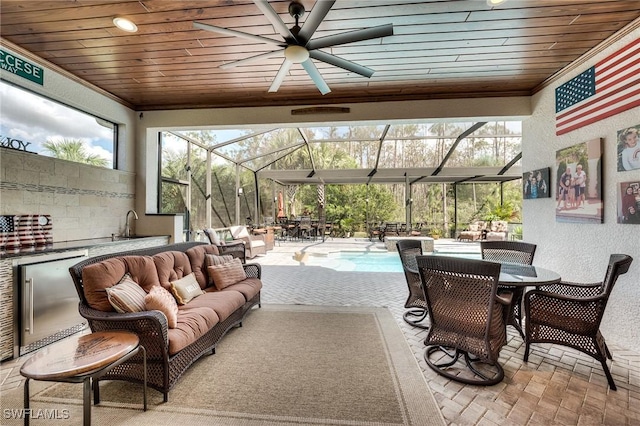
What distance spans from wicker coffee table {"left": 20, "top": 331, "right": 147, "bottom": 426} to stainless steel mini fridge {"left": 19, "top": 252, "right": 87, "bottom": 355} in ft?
4.58

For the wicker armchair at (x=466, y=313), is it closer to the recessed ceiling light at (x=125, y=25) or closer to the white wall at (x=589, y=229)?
the white wall at (x=589, y=229)

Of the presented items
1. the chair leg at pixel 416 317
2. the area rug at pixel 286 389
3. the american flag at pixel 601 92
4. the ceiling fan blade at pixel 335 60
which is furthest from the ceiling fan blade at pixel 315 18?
the chair leg at pixel 416 317

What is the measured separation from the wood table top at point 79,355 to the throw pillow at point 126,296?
0.73 ft

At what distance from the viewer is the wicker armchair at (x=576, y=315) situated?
2307 mm

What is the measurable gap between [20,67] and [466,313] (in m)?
5.28

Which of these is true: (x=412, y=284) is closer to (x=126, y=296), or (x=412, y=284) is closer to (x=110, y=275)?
(x=126, y=296)

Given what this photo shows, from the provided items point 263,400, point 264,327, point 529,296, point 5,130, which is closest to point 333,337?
point 264,327

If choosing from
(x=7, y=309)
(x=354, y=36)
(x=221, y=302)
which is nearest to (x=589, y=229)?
(x=354, y=36)

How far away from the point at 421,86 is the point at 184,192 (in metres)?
5.90

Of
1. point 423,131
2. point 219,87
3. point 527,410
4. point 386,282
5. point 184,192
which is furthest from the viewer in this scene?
point 423,131

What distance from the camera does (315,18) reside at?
2184mm

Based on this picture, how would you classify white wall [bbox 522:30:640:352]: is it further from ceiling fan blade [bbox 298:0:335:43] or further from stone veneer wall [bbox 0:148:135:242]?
stone veneer wall [bbox 0:148:135:242]

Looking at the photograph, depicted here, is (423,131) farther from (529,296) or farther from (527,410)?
(527,410)

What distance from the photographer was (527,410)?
1.99 m
